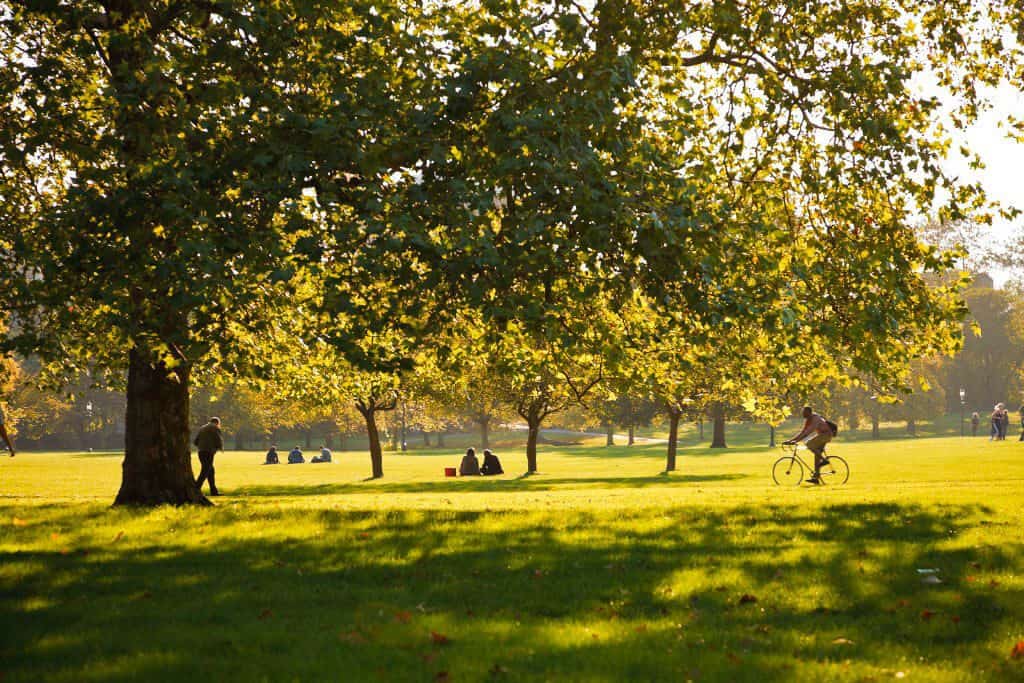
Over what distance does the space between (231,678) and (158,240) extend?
7.31 metres

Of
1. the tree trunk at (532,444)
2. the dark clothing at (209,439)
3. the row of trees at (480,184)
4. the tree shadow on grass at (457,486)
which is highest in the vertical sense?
the row of trees at (480,184)

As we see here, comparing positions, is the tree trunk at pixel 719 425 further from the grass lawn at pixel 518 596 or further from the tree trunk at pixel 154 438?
the grass lawn at pixel 518 596

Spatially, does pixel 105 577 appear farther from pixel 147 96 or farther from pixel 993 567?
pixel 993 567

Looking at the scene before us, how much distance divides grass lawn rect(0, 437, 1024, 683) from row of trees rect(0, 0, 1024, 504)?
241 cm

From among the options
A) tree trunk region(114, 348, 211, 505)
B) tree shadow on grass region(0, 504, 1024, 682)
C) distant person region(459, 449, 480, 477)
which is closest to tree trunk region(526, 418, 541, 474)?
distant person region(459, 449, 480, 477)

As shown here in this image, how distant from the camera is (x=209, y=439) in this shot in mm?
23875

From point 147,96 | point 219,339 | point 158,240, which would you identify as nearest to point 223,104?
point 147,96

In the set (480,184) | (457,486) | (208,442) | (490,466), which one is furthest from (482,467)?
(480,184)

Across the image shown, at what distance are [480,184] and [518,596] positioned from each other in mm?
5355

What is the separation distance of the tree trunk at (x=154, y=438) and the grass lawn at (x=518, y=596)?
8.52ft

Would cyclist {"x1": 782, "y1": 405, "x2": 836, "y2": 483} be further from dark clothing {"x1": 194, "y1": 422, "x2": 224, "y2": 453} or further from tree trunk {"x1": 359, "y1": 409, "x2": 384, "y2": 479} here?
tree trunk {"x1": 359, "y1": 409, "x2": 384, "y2": 479}

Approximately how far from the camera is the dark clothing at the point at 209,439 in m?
23.7

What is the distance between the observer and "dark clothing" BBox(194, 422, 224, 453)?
23.7 meters

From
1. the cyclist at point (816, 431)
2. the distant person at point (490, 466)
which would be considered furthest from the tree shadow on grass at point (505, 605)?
the distant person at point (490, 466)
